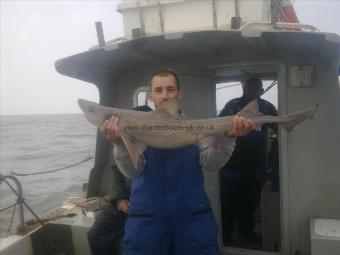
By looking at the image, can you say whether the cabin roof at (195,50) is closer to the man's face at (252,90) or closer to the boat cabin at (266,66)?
the boat cabin at (266,66)

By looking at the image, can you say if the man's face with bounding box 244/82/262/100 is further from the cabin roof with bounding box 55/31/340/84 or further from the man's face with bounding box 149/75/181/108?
the man's face with bounding box 149/75/181/108

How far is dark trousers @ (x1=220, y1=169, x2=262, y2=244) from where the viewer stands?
7.66 meters

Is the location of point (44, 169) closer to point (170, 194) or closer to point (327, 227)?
point (327, 227)

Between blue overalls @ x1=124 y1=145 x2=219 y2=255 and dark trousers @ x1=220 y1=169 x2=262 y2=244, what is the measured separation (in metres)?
3.39

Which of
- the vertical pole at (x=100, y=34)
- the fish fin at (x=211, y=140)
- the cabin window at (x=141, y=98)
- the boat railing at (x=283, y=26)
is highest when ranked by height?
the vertical pole at (x=100, y=34)

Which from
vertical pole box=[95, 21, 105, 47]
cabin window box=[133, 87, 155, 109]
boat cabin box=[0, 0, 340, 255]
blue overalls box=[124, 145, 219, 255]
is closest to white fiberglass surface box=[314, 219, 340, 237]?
boat cabin box=[0, 0, 340, 255]

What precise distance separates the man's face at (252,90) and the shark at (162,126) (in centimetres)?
306

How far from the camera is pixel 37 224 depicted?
6.57m

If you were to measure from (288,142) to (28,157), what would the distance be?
112ft

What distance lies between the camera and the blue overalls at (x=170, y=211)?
13.8 feet

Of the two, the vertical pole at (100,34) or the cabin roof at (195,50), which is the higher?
the vertical pole at (100,34)

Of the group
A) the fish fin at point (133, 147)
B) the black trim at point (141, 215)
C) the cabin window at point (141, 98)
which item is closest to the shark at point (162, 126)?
the fish fin at point (133, 147)

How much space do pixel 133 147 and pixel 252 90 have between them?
3711 millimetres

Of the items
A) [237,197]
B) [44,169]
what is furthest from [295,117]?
[44,169]
